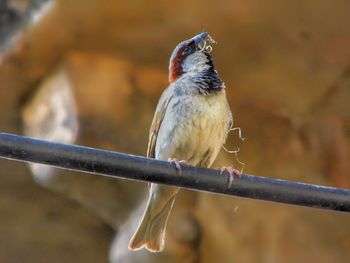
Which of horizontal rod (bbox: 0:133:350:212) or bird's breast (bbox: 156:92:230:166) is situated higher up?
bird's breast (bbox: 156:92:230:166)

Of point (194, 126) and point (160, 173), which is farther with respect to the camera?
point (194, 126)

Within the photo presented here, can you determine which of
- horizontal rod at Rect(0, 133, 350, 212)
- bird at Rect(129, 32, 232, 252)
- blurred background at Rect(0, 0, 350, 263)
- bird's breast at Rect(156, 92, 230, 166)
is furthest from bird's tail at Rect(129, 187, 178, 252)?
horizontal rod at Rect(0, 133, 350, 212)

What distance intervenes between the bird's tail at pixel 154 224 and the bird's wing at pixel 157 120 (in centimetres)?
15

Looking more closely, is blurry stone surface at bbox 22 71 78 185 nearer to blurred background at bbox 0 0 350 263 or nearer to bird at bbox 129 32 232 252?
blurred background at bbox 0 0 350 263

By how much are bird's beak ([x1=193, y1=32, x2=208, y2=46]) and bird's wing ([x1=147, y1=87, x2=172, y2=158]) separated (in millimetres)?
187

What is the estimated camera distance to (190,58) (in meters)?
3.52

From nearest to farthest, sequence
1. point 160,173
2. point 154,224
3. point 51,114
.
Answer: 1. point 160,173
2. point 154,224
3. point 51,114

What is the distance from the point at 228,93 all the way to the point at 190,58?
0.91 feet

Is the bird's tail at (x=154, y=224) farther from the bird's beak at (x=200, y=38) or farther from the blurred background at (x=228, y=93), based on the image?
the bird's beak at (x=200, y=38)

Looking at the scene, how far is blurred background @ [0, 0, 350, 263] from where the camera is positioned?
3.50m

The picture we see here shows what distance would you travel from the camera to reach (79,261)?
446 centimetres

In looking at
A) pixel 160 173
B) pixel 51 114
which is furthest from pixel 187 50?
pixel 160 173

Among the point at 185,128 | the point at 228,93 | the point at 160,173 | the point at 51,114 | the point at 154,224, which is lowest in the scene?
the point at 160,173

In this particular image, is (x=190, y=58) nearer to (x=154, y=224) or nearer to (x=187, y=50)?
(x=187, y=50)
